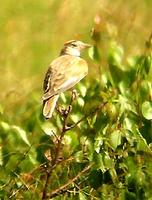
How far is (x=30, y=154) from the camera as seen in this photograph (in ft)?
18.0

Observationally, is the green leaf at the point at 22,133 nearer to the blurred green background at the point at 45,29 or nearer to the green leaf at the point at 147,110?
the green leaf at the point at 147,110

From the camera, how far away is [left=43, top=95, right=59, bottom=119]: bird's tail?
514 centimetres

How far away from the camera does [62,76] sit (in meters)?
5.64

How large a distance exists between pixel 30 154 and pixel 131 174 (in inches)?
24.7

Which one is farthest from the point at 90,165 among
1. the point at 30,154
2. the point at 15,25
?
the point at 15,25

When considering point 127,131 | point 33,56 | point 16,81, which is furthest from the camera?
point 33,56

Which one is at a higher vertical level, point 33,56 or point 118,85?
point 118,85

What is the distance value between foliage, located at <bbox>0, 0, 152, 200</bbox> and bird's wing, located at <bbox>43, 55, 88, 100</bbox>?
10 centimetres

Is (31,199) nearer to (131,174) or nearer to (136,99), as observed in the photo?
(131,174)

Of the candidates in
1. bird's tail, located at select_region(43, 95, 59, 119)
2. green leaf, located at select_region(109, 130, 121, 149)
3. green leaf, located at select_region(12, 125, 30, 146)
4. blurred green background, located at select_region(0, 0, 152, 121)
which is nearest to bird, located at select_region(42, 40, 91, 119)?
bird's tail, located at select_region(43, 95, 59, 119)

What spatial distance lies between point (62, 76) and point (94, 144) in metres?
0.60

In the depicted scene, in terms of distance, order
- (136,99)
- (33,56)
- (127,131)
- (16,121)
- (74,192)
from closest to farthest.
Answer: (74,192) → (127,131) → (136,99) → (16,121) → (33,56)

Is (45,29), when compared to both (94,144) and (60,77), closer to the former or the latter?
(60,77)

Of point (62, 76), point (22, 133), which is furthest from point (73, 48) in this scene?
point (22, 133)
